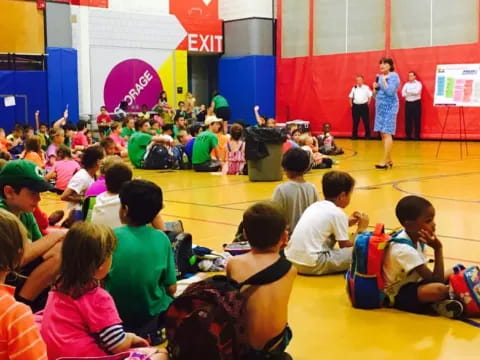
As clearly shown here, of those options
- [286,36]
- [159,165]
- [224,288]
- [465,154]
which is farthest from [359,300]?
[286,36]

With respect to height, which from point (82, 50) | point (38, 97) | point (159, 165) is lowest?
point (159, 165)

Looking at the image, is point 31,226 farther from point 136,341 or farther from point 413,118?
point 413,118

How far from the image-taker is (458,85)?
619 inches

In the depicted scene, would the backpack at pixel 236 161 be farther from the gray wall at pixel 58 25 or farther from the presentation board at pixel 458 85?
the gray wall at pixel 58 25

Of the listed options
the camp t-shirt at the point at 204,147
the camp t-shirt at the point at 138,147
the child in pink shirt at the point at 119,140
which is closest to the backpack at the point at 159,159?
the camp t-shirt at the point at 138,147

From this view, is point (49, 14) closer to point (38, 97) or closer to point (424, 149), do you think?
point (38, 97)

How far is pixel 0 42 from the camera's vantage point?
774 inches

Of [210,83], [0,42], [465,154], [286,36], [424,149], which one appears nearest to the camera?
[465,154]

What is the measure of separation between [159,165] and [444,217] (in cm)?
738

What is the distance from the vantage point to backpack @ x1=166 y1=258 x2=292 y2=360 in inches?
118

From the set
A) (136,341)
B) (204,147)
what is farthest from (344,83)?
(136,341)

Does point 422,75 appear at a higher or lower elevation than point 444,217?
higher

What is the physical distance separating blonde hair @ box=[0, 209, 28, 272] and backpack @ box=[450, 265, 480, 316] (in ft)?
8.69

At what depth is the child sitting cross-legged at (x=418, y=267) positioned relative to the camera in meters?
4.11
